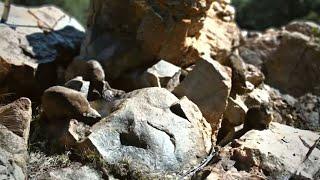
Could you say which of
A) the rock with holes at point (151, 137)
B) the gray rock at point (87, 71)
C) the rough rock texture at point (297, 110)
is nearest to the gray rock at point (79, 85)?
the gray rock at point (87, 71)

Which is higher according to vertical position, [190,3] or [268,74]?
[190,3]

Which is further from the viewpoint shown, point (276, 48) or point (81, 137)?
point (276, 48)

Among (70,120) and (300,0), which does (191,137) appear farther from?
(300,0)

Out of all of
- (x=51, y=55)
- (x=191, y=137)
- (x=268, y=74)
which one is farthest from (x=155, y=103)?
(x=268, y=74)

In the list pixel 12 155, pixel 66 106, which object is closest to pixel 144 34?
pixel 66 106

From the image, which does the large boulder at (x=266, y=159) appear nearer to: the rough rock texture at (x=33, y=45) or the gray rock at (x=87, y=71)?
the gray rock at (x=87, y=71)
